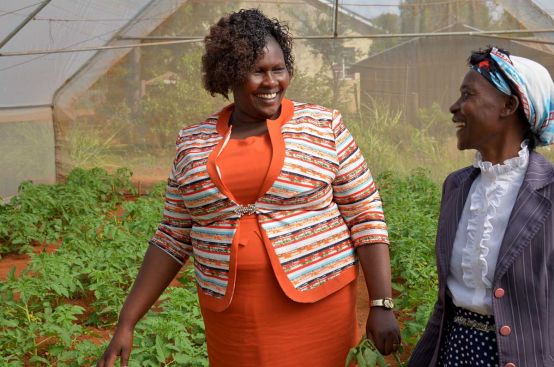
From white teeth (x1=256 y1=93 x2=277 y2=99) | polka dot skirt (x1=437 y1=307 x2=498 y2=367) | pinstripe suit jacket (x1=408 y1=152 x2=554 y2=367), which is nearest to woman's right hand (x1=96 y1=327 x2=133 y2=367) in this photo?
white teeth (x1=256 y1=93 x2=277 y2=99)

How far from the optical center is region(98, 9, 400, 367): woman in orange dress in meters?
2.08

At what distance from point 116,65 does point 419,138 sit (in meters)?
3.76

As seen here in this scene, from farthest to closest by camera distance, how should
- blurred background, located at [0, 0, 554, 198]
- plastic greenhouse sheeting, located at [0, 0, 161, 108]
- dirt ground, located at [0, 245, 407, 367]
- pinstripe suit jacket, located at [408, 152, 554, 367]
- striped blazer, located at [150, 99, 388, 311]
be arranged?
blurred background, located at [0, 0, 554, 198]
plastic greenhouse sheeting, located at [0, 0, 161, 108]
dirt ground, located at [0, 245, 407, 367]
striped blazer, located at [150, 99, 388, 311]
pinstripe suit jacket, located at [408, 152, 554, 367]

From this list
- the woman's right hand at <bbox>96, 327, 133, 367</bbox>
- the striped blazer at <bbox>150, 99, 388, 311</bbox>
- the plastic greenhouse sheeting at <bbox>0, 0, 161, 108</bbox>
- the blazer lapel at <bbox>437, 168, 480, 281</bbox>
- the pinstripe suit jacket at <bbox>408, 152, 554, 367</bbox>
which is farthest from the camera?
the plastic greenhouse sheeting at <bbox>0, 0, 161, 108</bbox>

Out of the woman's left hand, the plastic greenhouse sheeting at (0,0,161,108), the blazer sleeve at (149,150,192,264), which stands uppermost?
the plastic greenhouse sheeting at (0,0,161,108)

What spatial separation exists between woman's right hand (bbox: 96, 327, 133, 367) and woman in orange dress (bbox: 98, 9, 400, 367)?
0.26 meters

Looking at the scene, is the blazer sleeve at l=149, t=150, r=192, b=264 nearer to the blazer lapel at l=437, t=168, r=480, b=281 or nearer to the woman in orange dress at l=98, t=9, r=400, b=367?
the woman in orange dress at l=98, t=9, r=400, b=367

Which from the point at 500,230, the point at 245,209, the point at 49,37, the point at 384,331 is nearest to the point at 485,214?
the point at 500,230

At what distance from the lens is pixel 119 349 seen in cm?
229

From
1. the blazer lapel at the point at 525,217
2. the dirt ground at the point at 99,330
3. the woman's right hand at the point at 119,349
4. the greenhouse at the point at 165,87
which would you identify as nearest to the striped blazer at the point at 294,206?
the woman's right hand at the point at 119,349

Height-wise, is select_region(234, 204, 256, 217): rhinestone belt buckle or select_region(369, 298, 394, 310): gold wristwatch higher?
select_region(234, 204, 256, 217): rhinestone belt buckle

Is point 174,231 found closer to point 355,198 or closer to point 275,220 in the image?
point 275,220

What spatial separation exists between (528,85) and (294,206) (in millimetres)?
665

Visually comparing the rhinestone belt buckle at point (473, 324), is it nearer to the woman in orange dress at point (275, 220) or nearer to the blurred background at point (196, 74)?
the woman in orange dress at point (275, 220)
